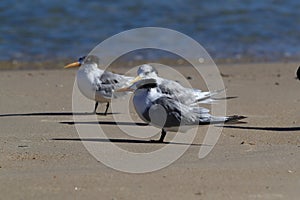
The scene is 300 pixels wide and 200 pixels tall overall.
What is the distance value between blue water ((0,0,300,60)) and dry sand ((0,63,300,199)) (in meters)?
4.07

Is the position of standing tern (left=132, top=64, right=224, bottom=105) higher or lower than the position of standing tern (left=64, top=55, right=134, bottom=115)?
higher

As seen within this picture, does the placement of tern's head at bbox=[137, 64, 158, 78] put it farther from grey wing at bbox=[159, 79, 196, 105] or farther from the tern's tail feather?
the tern's tail feather

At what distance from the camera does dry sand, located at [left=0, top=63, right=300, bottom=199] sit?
4.64 metres

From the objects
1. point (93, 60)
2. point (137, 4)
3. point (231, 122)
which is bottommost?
point (137, 4)

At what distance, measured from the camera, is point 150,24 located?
48.2ft

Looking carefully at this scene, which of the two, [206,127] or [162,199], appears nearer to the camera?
[162,199]

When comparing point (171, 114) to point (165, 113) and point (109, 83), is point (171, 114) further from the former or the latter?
point (109, 83)

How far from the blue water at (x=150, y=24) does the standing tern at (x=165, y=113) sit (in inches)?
240

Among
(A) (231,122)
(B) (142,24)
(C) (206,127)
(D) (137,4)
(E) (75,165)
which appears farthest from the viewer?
(D) (137,4)

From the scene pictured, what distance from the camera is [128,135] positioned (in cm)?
665

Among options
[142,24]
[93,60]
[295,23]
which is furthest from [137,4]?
[93,60]

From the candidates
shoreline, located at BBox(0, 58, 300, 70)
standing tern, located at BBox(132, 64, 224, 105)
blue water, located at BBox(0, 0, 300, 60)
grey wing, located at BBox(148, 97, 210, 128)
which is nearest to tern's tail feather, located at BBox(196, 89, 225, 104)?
standing tern, located at BBox(132, 64, 224, 105)

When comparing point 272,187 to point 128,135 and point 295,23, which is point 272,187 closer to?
point 128,135

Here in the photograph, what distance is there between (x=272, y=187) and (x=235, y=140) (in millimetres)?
1614
